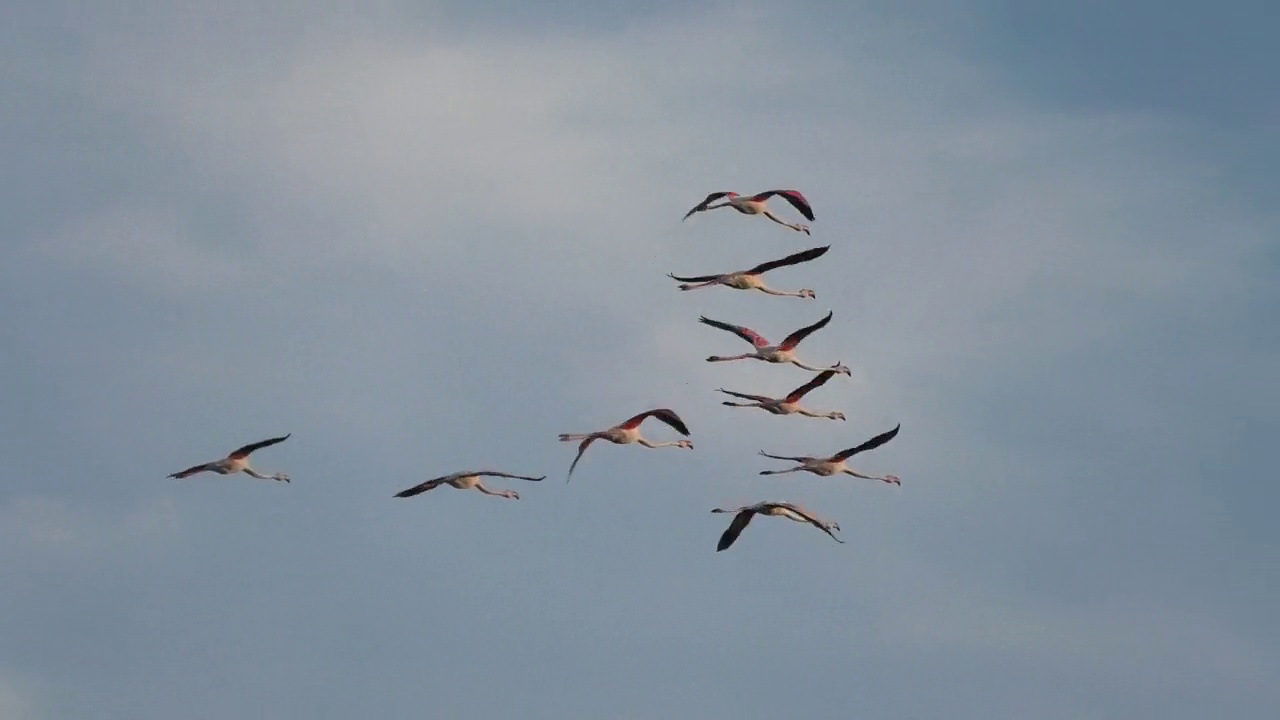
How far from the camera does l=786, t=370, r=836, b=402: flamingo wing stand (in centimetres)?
6900

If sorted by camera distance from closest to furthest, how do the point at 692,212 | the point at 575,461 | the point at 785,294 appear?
the point at 575,461, the point at 692,212, the point at 785,294

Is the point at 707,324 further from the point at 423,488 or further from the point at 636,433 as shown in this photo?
the point at 423,488

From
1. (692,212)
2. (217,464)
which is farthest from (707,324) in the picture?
(217,464)

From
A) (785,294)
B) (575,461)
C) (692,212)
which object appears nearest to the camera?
(575,461)

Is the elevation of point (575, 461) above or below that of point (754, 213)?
below

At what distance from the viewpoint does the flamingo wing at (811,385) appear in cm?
6900

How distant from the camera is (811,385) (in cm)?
7000

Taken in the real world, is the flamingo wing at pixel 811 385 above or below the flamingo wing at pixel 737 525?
above

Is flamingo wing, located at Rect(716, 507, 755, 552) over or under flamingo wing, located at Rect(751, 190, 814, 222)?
under

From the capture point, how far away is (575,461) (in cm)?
6131

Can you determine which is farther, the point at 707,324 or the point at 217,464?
the point at 217,464

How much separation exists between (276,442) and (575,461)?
10165 millimetres

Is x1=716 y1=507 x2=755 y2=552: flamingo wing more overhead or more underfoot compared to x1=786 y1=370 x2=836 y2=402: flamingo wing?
more underfoot

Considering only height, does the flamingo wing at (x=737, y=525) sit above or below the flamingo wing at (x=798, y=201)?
below
